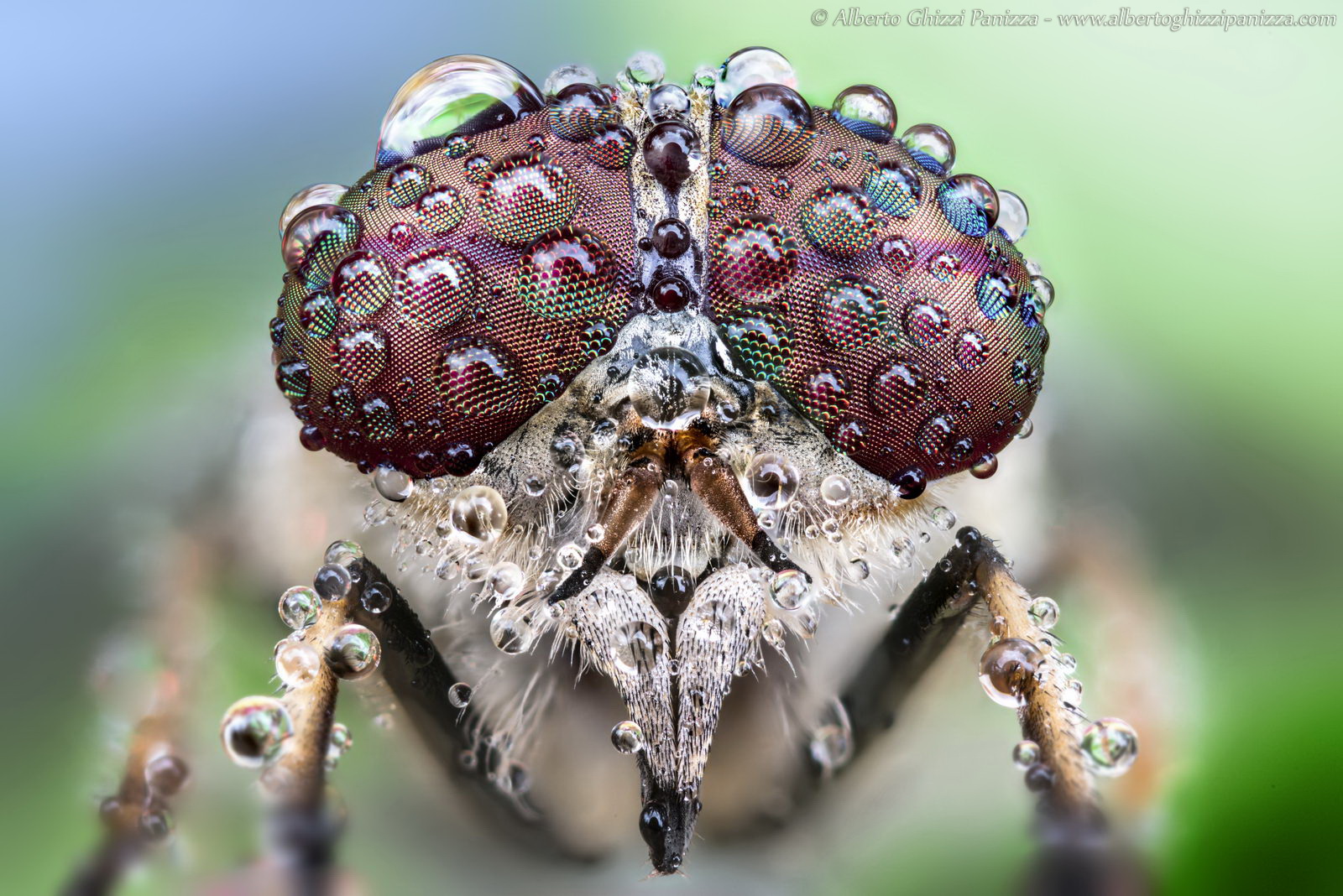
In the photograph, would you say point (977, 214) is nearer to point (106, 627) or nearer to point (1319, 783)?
point (1319, 783)

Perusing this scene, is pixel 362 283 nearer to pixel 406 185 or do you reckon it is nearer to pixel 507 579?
pixel 406 185

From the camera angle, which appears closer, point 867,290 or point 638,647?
point 867,290

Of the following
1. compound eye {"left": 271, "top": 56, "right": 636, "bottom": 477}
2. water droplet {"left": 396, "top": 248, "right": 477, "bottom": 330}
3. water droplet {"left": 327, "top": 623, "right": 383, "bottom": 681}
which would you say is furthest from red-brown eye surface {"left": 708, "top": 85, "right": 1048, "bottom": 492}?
water droplet {"left": 327, "top": 623, "right": 383, "bottom": 681}

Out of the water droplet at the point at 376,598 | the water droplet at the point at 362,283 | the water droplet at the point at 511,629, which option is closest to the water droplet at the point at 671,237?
the water droplet at the point at 362,283

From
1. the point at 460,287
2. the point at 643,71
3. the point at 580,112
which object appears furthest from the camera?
the point at 643,71

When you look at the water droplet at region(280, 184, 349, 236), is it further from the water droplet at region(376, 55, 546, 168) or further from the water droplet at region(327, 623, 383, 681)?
the water droplet at region(327, 623, 383, 681)

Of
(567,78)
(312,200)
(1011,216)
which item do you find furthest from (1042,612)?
(312,200)
